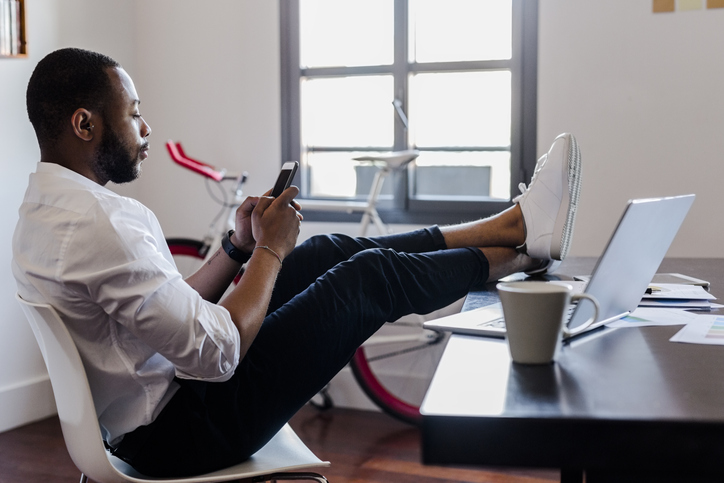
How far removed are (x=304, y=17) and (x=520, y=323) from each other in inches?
93.8

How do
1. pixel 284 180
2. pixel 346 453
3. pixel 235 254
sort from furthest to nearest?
pixel 346 453 → pixel 235 254 → pixel 284 180

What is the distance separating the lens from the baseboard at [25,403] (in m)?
2.45

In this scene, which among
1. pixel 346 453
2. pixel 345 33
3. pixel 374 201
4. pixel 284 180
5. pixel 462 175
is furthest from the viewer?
pixel 345 33

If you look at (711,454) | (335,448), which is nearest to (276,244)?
(711,454)

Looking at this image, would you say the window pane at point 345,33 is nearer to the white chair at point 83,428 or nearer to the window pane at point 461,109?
the window pane at point 461,109

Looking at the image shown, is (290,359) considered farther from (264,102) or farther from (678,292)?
(264,102)

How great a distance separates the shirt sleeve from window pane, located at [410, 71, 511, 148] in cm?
181

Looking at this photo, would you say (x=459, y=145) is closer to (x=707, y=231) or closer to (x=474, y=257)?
(x=707, y=231)

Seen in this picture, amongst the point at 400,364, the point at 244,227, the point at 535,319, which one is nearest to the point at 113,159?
the point at 244,227

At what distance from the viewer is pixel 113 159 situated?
45.0 inches

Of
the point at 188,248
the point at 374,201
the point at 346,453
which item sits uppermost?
the point at 374,201

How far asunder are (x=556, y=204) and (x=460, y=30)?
1491 mm

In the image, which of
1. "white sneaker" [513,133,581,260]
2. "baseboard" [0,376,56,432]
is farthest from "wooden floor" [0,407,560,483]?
"white sneaker" [513,133,581,260]

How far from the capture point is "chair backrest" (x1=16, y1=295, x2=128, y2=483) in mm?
930
